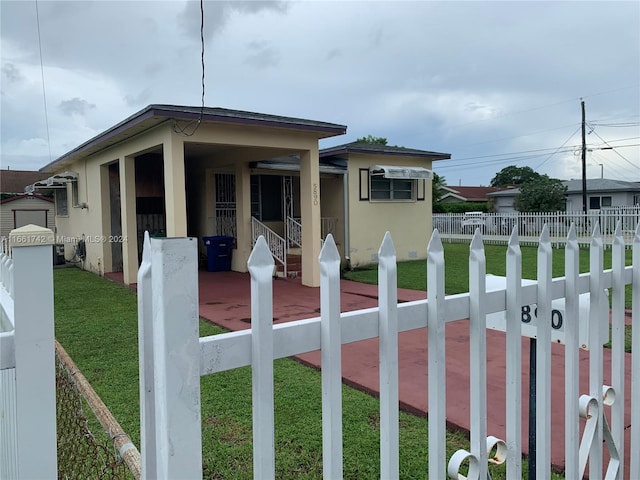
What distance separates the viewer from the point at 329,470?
3.94ft

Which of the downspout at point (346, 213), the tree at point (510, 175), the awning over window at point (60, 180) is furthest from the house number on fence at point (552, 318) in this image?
the tree at point (510, 175)

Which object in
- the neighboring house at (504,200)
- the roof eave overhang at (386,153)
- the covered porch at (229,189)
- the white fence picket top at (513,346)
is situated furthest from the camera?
the neighboring house at (504,200)

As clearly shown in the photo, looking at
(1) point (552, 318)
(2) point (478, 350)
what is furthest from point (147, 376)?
(1) point (552, 318)

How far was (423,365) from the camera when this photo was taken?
4.86m

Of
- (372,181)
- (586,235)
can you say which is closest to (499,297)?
(372,181)

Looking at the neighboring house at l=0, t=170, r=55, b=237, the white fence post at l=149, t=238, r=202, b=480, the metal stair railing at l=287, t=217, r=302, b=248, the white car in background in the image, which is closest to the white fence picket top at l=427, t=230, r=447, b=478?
the white fence post at l=149, t=238, r=202, b=480

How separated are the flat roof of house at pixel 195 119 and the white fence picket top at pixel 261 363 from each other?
25.9 feet

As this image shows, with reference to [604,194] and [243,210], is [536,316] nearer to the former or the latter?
[243,210]

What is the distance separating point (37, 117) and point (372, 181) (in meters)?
9.89

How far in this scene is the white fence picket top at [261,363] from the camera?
108 centimetres

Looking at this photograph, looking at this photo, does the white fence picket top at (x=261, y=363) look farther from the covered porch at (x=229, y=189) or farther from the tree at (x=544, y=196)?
the tree at (x=544, y=196)

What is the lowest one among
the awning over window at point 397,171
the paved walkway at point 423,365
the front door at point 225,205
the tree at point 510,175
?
the paved walkway at point 423,365

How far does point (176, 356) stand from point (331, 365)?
41 centimetres

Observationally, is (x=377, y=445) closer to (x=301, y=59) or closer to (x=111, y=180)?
(x=301, y=59)
